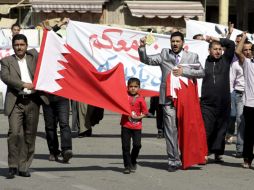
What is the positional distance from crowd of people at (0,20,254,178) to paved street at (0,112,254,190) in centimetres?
20

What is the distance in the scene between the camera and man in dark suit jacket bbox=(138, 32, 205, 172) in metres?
11.3

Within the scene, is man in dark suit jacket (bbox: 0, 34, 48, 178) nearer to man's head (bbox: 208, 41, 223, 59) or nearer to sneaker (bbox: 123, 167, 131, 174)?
sneaker (bbox: 123, 167, 131, 174)

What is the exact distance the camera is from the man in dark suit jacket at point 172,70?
11.3 metres

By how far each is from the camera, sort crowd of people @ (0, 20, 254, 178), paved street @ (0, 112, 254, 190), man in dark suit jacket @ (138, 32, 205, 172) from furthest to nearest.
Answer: man in dark suit jacket @ (138, 32, 205, 172) < crowd of people @ (0, 20, 254, 178) < paved street @ (0, 112, 254, 190)

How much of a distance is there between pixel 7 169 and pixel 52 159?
1.04m

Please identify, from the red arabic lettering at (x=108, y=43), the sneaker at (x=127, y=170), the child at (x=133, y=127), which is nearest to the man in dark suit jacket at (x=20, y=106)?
the child at (x=133, y=127)

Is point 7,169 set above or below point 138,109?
below

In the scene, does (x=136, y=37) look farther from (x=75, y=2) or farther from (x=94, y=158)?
A: (x=75, y=2)

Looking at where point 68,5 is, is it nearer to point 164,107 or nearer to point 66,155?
point 66,155

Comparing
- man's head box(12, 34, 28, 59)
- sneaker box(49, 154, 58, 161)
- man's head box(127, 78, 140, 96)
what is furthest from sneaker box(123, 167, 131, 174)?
man's head box(12, 34, 28, 59)

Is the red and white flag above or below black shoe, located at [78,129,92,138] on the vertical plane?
above

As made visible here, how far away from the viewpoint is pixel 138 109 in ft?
36.6

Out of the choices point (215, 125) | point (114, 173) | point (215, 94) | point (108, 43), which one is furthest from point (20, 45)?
point (108, 43)

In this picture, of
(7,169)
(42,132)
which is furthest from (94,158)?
(42,132)
